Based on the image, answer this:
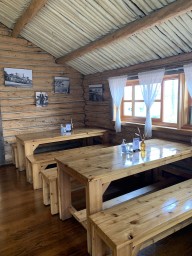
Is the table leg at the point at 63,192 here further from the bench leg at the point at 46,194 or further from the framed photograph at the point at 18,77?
the framed photograph at the point at 18,77

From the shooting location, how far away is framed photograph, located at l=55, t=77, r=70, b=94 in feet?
17.0

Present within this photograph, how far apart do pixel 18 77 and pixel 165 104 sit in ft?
10.6

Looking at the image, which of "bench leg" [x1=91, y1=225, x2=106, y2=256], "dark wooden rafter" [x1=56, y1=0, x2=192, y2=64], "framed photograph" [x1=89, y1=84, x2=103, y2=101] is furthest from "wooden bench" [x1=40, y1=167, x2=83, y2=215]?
"framed photograph" [x1=89, y1=84, x2=103, y2=101]

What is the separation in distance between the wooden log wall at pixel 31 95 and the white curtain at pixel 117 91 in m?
1.38

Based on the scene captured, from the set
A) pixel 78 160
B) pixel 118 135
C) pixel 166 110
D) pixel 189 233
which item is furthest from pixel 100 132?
pixel 189 233

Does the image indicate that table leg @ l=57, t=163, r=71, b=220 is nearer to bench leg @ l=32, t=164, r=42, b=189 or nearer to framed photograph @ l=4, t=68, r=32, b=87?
bench leg @ l=32, t=164, r=42, b=189

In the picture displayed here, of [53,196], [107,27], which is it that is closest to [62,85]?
[107,27]

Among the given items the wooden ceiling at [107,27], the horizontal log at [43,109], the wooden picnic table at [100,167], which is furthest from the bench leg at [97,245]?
the horizontal log at [43,109]

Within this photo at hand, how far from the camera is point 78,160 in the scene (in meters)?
2.48

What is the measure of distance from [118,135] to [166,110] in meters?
1.26

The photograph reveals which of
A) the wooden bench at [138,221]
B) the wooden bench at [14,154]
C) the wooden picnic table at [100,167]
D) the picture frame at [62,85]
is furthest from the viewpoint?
the picture frame at [62,85]

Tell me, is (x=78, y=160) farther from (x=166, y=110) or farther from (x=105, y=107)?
(x=105, y=107)

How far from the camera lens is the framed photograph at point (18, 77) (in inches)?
180

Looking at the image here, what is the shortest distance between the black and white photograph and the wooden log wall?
0.25ft
